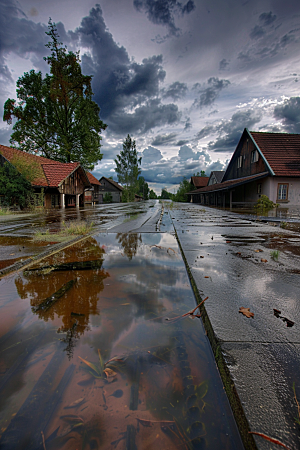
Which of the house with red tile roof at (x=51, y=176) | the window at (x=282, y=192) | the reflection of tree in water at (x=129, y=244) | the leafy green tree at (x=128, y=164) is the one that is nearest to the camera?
the reflection of tree in water at (x=129, y=244)

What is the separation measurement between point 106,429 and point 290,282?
2445 mm

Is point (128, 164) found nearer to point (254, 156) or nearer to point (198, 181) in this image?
point (198, 181)

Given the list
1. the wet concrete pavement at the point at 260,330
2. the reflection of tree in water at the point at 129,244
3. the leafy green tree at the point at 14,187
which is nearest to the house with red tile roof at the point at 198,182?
the leafy green tree at the point at 14,187

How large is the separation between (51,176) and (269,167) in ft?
67.8

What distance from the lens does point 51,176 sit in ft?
74.9

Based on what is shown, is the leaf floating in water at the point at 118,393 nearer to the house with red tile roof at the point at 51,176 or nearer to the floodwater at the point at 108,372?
the floodwater at the point at 108,372

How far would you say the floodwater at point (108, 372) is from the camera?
972mm

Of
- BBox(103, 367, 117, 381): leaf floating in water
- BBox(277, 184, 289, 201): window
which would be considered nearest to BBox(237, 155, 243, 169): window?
BBox(277, 184, 289, 201): window

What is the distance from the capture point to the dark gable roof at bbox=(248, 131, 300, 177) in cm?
1869

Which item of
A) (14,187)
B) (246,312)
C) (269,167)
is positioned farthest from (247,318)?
(269,167)

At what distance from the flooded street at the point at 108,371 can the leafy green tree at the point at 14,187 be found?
17999 millimetres

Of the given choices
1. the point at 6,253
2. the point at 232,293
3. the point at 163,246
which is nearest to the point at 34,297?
the point at 232,293

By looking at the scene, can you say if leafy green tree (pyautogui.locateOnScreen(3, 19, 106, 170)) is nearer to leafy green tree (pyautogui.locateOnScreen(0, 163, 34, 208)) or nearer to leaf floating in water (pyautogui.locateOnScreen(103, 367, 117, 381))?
leafy green tree (pyautogui.locateOnScreen(0, 163, 34, 208))

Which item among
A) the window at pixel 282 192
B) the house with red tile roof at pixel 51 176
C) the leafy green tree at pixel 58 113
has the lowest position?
the window at pixel 282 192
